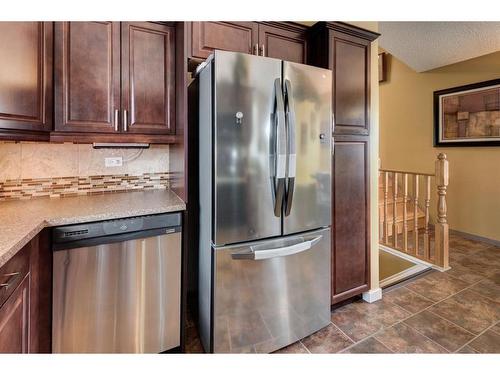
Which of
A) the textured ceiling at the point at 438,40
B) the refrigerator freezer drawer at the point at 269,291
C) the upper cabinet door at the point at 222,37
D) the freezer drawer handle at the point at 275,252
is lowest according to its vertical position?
the refrigerator freezer drawer at the point at 269,291

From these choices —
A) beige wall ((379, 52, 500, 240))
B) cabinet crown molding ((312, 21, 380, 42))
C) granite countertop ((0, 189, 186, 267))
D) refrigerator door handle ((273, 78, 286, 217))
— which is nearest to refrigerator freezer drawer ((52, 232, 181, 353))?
granite countertop ((0, 189, 186, 267))

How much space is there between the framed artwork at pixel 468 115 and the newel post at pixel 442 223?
4.20 ft

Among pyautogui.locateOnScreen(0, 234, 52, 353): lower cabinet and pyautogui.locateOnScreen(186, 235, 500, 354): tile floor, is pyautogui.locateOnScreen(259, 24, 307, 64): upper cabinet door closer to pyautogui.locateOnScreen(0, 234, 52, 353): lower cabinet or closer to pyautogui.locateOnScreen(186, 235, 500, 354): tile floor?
pyautogui.locateOnScreen(0, 234, 52, 353): lower cabinet

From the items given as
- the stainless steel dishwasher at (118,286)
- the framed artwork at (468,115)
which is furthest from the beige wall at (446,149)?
the stainless steel dishwasher at (118,286)

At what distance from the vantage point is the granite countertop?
43.4 inches

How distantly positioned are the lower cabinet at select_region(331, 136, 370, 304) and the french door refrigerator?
0.33 meters

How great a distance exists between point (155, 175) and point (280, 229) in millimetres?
1140

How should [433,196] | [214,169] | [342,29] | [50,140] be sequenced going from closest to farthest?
[214,169] < [50,140] < [342,29] < [433,196]

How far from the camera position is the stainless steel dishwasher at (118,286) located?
138 centimetres

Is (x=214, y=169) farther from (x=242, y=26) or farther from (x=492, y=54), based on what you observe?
(x=492, y=54)

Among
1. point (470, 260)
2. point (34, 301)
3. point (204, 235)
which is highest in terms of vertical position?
point (204, 235)

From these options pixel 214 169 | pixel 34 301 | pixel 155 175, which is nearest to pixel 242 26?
pixel 214 169

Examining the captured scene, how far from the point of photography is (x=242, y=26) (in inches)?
75.7

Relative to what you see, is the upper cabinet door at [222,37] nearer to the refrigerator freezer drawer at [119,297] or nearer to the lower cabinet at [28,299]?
the refrigerator freezer drawer at [119,297]
